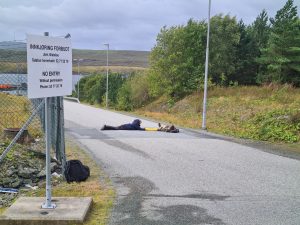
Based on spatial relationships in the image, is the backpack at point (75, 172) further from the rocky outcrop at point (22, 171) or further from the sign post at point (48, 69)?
the sign post at point (48, 69)

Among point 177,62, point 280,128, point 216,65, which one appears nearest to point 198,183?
point 280,128

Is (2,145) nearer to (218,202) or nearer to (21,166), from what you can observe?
(21,166)

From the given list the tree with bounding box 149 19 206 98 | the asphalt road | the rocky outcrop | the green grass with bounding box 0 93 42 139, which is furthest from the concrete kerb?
the tree with bounding box 149 19 206 98

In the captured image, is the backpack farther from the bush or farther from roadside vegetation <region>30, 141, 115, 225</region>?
the bush

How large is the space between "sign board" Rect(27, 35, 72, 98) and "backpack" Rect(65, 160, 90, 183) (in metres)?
2.59

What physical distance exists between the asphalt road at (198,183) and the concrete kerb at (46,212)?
0.54m

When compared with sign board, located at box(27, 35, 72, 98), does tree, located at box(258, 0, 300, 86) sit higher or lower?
higher

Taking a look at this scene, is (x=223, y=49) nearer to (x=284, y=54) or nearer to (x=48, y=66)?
(x=284, y=54)

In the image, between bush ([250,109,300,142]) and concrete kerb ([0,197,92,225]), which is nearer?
concrete kerb ([0,197,92,225])

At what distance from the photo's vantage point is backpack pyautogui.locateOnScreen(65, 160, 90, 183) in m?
9.07

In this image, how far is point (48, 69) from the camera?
661cm

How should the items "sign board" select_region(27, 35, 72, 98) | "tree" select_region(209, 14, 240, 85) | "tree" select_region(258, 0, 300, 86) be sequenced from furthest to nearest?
"tree" select_region(209, 14, 240, 85) → "tree" select_region(258, 0, 300, 86) → "sign board" select_region(27, 35, 72, 98)

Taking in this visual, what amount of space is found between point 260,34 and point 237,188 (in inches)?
2191

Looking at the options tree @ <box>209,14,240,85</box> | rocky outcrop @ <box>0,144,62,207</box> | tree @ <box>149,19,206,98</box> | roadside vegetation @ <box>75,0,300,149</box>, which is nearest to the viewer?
rocky outcrop @ <box>0,144,62,207</box>
